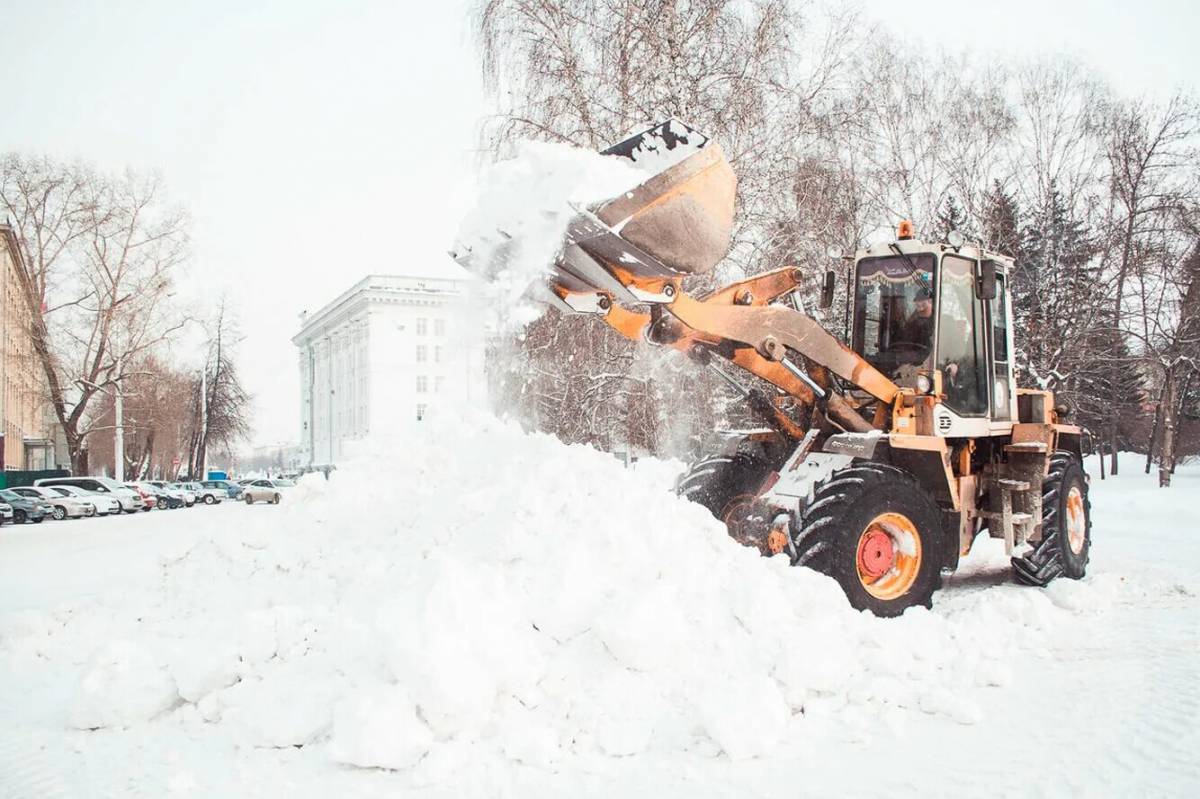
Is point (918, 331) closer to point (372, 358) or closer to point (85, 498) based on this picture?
point (85, 498)

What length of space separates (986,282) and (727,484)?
8.31 feet

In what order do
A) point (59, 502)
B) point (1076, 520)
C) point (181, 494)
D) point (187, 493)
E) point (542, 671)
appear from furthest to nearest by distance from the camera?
1. point (187, 493)
2. point (181, 494)
3. point (59, 502)
4. point (1076, 520)
5. point (542, 671)

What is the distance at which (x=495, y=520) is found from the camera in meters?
5.11

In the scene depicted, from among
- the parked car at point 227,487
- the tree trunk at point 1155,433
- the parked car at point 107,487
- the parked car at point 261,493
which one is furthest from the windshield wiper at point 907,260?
the parked car at point 227,487

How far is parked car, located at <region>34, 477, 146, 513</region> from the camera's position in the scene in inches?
1175

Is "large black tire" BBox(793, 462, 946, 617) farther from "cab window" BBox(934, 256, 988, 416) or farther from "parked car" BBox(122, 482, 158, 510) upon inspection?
"parked car" BBox(122, 482, 158, 510)

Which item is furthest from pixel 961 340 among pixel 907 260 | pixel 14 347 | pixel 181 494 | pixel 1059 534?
pixel 181 494

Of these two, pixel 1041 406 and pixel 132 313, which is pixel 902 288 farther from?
pixel 132 313

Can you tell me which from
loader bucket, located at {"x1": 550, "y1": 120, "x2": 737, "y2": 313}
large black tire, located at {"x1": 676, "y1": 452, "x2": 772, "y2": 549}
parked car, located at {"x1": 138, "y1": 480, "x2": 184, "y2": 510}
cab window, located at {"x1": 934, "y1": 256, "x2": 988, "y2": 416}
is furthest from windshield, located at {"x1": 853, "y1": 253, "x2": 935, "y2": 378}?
parked car, located at {"x1": 138, "y1": 480, "x2": 184, "y2": 510}

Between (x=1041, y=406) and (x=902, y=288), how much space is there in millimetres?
1730

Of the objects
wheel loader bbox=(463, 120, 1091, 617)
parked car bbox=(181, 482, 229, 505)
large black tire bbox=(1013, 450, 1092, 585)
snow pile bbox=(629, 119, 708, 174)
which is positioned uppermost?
snow pile bbox=(629, 119, 708, 174)

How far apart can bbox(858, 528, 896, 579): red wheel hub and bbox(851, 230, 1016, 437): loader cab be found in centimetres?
112

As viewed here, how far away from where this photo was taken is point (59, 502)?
1077 inches

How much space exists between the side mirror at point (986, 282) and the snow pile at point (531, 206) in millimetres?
3169
